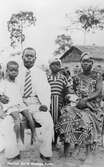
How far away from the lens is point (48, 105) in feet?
12.0

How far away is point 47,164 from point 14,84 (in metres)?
1.01

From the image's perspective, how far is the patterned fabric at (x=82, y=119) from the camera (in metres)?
3.53

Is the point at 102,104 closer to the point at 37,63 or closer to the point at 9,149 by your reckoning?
the point at 37,63

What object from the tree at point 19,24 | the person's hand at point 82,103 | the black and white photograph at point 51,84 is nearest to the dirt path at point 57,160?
the black and white photograph at point 51,84

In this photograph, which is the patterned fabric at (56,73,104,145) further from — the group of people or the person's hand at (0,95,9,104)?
the person's hand at (0,95,9,104)

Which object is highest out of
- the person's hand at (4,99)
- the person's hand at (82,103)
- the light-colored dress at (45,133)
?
the person's hand at (4,99)

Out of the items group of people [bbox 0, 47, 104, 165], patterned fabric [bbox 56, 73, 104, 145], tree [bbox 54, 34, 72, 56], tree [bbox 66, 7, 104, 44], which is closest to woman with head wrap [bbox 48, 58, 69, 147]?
group of people [bbox 0, 47, 104, 165]

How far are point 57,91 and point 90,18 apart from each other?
1.20m

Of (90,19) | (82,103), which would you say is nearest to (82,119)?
(82,103)

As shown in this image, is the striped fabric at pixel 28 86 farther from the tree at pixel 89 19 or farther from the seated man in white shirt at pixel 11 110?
the tree at pixel 89 19

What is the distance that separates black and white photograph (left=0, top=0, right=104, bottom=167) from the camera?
350cm

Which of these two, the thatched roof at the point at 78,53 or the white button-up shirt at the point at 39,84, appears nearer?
the white button-up shirt at the point at 39,84

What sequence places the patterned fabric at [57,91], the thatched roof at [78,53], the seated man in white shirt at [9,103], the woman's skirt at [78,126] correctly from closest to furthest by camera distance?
1. the seated man in white shirt at [9,103]
2. the woman's skirt at [78,126]
3. the patterned fabric at [57,91]
4. the thatched roof at [78,53]

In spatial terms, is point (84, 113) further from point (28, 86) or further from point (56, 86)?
point (28, 86)
